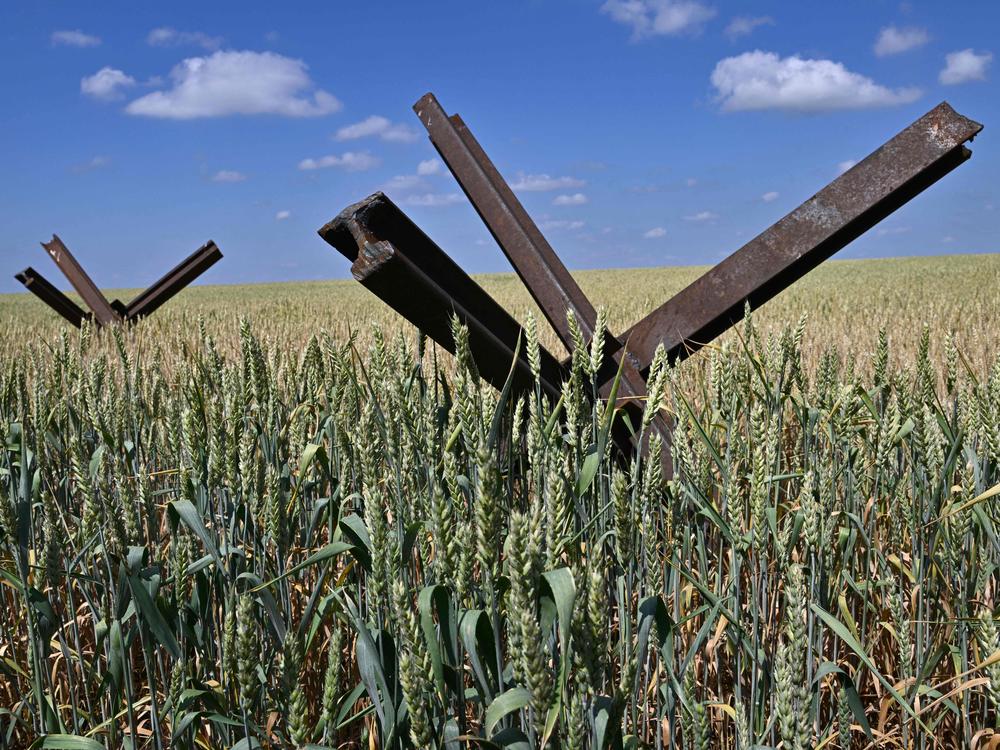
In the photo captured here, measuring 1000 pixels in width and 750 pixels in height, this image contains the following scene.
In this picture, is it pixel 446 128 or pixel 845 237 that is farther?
pixel 446 128

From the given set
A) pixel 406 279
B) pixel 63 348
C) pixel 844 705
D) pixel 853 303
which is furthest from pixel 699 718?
pixel 853 303

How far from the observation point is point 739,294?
7.68ft

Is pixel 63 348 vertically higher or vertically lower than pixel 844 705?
higher

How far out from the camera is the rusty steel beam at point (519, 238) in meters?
2.35

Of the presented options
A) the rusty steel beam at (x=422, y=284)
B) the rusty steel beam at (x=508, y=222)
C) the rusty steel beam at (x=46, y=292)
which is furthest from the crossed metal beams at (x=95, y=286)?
the rusty steel beam at (x=422, y=284)

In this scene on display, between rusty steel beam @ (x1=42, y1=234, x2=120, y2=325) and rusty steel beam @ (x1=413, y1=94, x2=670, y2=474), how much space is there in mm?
5590

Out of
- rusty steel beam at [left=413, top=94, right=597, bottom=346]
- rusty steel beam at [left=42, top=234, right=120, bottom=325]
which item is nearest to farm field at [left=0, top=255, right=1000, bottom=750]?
rusty steel beam at [left=413, top=94, right=597, bottom=346]

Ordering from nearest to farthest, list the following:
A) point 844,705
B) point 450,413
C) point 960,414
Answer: point 844,705 < point 450,413 < point 960,414

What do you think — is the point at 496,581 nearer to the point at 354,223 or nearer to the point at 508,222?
the point at 354,223

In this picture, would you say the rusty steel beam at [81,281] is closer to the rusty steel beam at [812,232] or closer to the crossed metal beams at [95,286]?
the crossed metal beams at [95,286]

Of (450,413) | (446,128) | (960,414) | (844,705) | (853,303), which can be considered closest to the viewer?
(844,705)

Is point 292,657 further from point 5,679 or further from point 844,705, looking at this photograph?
point 5,679

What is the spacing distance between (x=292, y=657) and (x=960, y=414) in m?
1.57

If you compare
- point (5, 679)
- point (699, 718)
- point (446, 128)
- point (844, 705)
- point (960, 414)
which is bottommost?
point (5, 679)
